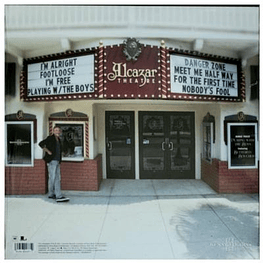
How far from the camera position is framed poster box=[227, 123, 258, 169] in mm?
4176

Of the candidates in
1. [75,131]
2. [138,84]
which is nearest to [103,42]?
[138,84]

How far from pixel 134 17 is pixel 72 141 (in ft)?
8.01

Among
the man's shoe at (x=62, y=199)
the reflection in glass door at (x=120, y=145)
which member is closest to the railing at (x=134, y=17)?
the reflection in glass door at (x=120, y=145)

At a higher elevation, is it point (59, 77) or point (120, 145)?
point (59, 77)

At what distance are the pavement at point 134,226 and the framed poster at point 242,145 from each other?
0.57 metres

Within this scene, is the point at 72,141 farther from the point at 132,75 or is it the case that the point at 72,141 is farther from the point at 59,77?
the point at 132,75

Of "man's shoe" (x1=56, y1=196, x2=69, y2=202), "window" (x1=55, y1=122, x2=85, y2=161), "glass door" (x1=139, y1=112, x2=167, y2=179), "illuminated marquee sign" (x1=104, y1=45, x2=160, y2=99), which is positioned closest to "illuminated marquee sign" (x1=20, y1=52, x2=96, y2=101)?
"illuminated marquee sign" (x1=104, y1=45, x2=160, y2=99)

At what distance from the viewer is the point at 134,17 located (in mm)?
3145

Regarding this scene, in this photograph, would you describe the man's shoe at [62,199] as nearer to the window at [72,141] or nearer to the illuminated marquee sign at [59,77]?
the window at [72,141]

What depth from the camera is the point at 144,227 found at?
10.5 ft

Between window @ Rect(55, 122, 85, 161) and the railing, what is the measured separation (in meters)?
1.74

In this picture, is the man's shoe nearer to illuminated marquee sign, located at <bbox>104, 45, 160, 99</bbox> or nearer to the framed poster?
illuminated marquee sign, located at <bbox>104, 45, 160, 99</bbox>

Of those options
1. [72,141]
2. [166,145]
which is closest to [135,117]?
[166,145]

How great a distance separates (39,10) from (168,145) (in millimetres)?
3538
